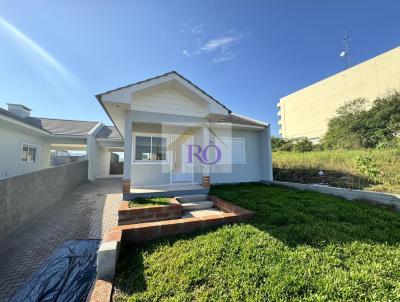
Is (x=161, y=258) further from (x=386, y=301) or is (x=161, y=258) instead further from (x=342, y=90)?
(x=342, y=90)

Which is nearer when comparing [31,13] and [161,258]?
[161,258]

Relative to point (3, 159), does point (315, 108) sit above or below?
above

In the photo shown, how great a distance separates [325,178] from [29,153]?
2319 centimetres

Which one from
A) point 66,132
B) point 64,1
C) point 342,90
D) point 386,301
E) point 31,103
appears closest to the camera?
point 386,301

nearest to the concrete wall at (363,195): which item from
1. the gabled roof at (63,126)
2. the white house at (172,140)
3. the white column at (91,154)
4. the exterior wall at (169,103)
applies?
the white house at (172,140)

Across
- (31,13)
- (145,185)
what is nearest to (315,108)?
(145,185)

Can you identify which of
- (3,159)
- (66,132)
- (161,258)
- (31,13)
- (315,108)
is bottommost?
(161,258)

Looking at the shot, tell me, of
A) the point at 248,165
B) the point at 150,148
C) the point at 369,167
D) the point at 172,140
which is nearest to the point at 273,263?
the point at 369,167

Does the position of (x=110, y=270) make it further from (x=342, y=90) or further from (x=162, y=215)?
(x=342, y=90)

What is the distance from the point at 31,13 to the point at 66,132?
11893 millimetres

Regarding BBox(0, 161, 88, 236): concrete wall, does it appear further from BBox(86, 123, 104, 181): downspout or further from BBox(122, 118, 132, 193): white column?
BBox(86, 123, 104, 181): downspout

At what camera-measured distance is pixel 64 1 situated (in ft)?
25.6

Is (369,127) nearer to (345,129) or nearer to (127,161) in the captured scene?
(345,129)

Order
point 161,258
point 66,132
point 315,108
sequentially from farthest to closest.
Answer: point 315,108 → point 66,132 → point 161,258
